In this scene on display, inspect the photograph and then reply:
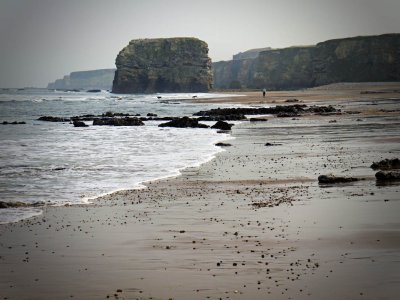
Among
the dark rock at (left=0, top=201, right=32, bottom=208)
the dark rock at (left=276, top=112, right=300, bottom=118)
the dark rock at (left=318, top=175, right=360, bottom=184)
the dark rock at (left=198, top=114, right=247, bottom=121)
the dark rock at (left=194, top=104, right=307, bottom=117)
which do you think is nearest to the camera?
the dark rock at (left=0, top=201, right=32, bottom=208)

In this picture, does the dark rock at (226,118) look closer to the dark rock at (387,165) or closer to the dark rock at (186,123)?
the dark rock at (186,123)

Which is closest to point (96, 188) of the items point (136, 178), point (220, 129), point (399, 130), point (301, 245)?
point (136, 178)

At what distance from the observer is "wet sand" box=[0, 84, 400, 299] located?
7.97 meters

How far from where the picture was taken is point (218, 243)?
409 inches

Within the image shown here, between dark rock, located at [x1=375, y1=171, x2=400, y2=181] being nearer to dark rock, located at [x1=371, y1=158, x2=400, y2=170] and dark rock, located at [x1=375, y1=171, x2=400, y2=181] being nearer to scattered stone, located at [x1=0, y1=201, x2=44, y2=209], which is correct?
dark rock, located at [x1=371, y1=158, x2=400, y2=170]

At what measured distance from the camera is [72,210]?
46.3ft

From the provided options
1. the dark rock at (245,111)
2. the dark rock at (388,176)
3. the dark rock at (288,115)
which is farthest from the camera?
the dark rock at (245,111)

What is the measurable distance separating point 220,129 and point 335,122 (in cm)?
846

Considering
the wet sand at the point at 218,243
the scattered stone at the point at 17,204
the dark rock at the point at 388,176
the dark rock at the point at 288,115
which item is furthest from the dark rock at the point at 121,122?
the dark rock at the point at 388,176

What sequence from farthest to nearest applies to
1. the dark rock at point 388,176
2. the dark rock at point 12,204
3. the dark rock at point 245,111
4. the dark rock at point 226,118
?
the dark rock at point 245,111
the dark rock at point 226,118
the dark rock at point 388,176
the dark rock at point 12,204

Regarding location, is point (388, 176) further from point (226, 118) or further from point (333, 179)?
point (226, 118)

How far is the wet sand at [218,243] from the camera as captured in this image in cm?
797

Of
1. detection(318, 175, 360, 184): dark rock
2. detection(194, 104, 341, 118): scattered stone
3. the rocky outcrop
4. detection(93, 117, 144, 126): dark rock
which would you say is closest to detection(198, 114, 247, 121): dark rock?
the rocky outcrop

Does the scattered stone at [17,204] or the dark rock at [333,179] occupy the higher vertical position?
the dark rock at [333,179]
